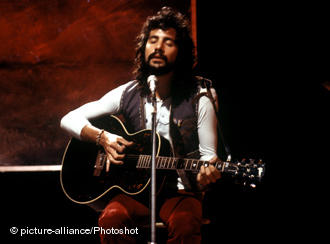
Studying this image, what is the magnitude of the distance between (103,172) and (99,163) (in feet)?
0.30

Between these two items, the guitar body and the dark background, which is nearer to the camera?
the guitar body

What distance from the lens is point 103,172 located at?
1.95 m

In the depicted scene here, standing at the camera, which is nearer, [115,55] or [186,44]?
[186,44]

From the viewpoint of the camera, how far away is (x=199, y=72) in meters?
2.44

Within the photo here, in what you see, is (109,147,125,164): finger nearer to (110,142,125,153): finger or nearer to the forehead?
(110,142,125,153): finger

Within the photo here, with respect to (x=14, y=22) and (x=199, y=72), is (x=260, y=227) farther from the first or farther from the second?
(x=14, y=22)

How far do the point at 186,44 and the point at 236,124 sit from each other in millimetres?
822

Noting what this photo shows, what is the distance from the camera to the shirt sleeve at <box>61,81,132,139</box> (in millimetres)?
2150

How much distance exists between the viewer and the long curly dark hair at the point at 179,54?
2.26m

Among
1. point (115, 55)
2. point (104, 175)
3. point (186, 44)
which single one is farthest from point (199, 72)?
point (104, 175)

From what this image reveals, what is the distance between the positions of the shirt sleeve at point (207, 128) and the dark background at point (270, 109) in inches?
11.0

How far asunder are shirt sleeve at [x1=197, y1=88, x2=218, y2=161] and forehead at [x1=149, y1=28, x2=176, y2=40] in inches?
23.4

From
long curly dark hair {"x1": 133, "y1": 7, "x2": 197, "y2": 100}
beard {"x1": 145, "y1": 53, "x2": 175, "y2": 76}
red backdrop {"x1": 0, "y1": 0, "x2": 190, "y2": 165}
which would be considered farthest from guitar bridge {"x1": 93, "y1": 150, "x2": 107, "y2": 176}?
red backdrop {"x1": 0, "y1": 0, "x2": 190, "y2": 165}
